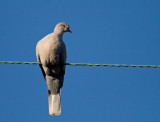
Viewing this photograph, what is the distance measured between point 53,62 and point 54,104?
90 cm

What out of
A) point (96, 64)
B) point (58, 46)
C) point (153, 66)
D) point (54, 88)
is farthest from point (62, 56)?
point (153, 66)

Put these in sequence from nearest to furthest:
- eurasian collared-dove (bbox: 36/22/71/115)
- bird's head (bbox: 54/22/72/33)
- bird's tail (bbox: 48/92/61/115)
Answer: eurasian collared-dove (bbox: 36/22/71/115) < bird's tail (bbox: 48/92/61/115) < bird's head (bbox: 54/22/72/33)

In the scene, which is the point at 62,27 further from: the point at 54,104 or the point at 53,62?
the point at 54,104

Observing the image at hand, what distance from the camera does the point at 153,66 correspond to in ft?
16.4

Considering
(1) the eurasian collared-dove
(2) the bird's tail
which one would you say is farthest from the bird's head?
(2) the bird's tail

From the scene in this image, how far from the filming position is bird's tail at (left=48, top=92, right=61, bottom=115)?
23.7 feet

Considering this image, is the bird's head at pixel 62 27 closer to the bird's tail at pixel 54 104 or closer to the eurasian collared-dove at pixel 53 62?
the eurasian collared-dove at pixel 53 62

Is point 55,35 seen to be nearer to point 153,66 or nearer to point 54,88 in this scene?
point 54,88

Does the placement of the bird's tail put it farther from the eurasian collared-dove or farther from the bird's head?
the bird's head

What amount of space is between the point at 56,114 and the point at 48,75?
0.75 m

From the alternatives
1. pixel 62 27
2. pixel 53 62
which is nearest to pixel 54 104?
pixel 53 62

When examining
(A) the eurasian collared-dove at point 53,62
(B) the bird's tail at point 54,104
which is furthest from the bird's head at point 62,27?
(B) the bird's tail at point 54,104

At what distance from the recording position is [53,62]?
6855 millimetres

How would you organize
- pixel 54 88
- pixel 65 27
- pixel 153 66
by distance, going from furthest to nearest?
pixel 65 27 < pixel 54 88 < pixel 153 66
